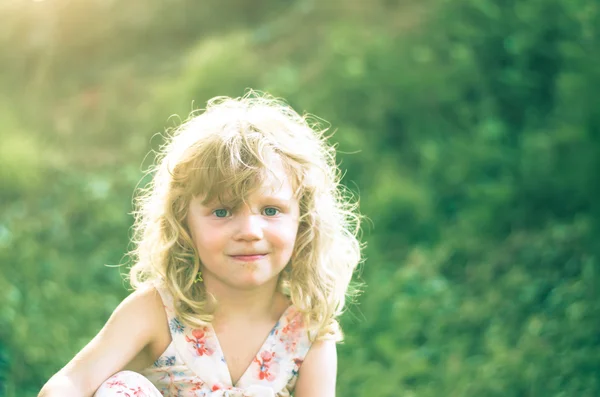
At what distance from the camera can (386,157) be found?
487 centimetres

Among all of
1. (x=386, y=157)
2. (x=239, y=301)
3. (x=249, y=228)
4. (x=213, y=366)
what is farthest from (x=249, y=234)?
(x=386, y=157)

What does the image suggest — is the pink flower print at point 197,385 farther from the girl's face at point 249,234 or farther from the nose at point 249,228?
the nose at point 249,228

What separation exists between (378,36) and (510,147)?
104cm

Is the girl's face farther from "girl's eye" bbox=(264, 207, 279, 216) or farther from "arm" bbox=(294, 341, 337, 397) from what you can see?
"arm" bbox=(294, 341, 337, 397)

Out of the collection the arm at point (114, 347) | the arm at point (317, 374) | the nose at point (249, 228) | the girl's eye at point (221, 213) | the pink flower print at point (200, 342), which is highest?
the girl's eye at point (221, 213)

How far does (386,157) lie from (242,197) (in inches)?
105

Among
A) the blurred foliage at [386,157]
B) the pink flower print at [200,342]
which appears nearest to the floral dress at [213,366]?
the pink flower print at [200,342]

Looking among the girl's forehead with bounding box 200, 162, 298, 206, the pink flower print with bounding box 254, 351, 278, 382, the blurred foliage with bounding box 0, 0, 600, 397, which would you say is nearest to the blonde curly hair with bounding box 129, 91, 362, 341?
the girl's forehead with bounding box 200, 162, 298, 206

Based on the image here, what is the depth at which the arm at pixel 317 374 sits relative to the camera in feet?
8.02

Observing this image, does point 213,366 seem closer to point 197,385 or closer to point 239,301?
point 197,385

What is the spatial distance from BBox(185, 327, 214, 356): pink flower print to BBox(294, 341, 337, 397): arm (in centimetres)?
25

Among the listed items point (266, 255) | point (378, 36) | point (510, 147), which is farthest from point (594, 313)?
point (378, 36)

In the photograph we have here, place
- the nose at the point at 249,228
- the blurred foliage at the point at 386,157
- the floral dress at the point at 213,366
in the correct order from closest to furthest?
the nose at the point at 249,228
the floral dress at the point at 213,366
the blurred foliage at the point at 386,157

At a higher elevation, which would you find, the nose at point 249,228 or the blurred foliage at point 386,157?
the blurred foliage at point 386,157
